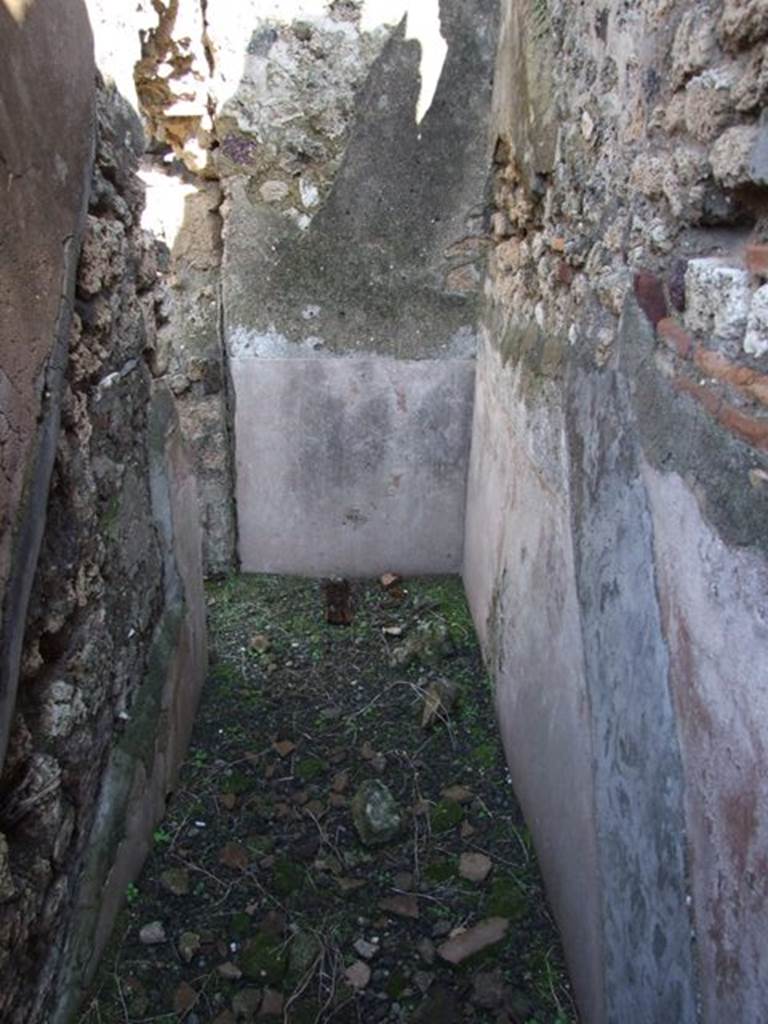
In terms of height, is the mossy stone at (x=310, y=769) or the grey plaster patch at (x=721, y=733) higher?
the grey plaster patch at (x=721, y=733)

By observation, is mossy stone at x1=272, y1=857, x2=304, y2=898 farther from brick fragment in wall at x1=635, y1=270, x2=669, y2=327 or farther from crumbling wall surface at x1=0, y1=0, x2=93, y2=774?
brick fragment in wall at x1=635, y1=270, x2=669, y2=327

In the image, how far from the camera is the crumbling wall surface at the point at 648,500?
4.18 feet

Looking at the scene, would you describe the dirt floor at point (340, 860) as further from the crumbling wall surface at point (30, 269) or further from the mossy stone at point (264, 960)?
the crumbling wall surface at point (30, 269)

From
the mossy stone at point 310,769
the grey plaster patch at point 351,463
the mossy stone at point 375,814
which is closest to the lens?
the mossy stone at point 375,814

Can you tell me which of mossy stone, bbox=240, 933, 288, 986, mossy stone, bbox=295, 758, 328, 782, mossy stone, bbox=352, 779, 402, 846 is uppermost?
mossy stone, bbox=352, 779, 402, 846

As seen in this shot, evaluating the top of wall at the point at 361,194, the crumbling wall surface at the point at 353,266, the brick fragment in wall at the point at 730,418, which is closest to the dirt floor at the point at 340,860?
the crumbling wall surface at the point at 353,266

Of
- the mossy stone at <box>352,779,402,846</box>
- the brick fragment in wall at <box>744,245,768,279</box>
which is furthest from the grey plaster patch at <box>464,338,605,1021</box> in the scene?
the brick fragment in wall at <box>744,245,768,279</box>

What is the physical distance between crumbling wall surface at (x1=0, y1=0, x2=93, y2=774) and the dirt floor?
123 cm

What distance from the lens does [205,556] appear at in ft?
13.7

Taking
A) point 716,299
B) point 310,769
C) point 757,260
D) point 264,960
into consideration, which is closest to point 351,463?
point 310,769

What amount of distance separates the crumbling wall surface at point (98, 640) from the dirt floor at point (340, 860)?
18 centimetres

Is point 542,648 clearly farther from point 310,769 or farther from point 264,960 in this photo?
point 264,960

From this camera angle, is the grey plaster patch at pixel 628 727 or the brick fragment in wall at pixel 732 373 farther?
the grey plaster patch at pixel 628 727

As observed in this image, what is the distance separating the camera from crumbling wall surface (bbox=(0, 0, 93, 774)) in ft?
4.56
